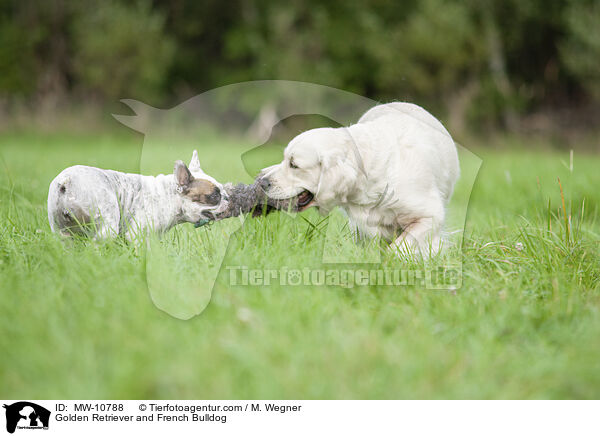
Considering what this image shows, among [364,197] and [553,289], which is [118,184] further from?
[553,289]

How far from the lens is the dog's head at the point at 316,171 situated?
10.1 ft

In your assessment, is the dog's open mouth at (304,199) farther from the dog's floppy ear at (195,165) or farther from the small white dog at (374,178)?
the dog's floppy ear at (195,165)

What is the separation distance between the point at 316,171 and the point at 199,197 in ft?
2.42

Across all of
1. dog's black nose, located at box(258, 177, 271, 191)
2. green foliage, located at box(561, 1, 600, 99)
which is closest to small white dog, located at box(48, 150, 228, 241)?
dog's black nose, located at box(258, 177, 271, 191)

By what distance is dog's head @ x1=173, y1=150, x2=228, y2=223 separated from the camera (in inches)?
128

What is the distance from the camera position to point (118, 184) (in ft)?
10.1

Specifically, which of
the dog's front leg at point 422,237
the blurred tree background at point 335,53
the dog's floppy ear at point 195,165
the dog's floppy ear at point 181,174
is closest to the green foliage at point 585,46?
the blurred tree background at point 335,53

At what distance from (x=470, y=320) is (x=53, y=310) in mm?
1632

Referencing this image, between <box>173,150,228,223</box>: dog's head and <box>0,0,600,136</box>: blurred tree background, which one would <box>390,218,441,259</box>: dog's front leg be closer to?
<box>173,150,228,223</box>: dog's head

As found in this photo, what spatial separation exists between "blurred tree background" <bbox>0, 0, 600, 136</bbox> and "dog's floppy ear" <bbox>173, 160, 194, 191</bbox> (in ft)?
27.6
